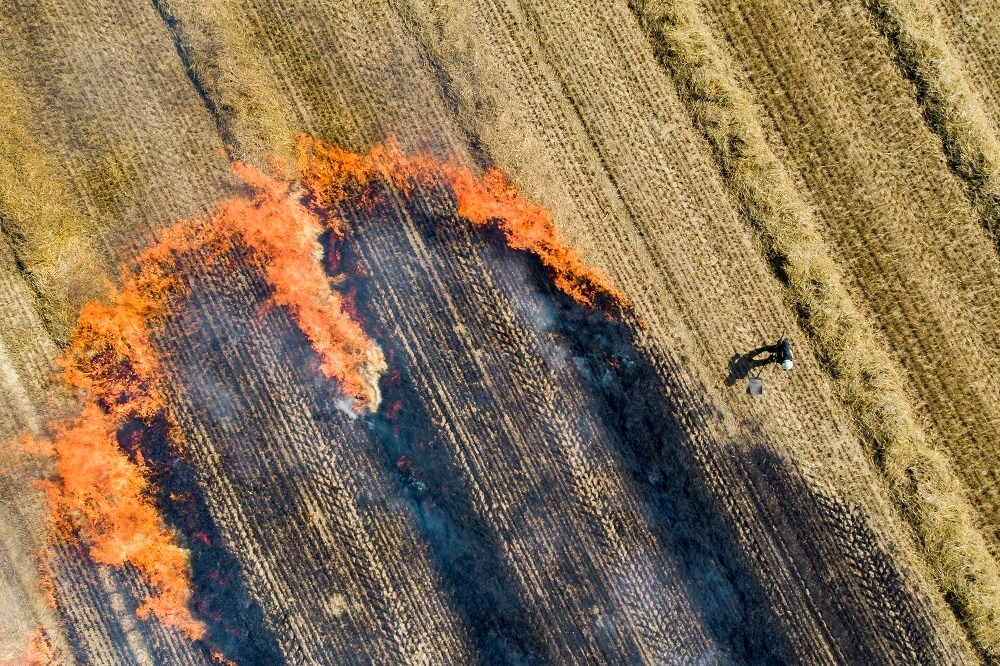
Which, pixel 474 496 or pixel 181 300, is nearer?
pixel 474 496

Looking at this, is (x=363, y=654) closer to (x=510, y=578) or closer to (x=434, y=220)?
(x=510, y=578)

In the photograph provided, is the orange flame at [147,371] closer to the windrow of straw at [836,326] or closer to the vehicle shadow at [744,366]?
the vehicle shadow at [744,366]

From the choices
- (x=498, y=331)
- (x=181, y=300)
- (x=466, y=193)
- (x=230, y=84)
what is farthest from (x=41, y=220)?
(x=498, y=331)

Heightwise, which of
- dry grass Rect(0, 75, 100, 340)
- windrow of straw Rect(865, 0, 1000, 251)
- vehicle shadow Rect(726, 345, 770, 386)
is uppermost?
dry grass Rect(0, 75, 100, 340)

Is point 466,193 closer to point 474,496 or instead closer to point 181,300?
point 474,496

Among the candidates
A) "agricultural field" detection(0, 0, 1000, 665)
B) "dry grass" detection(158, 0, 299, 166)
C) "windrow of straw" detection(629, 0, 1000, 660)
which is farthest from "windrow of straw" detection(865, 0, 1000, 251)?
"dry grass" detection(158, 0, 299, 166)

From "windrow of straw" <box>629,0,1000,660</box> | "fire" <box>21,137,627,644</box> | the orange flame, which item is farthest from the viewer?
the orange flame

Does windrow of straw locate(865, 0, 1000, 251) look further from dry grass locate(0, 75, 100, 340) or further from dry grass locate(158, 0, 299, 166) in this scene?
dry grass locate(0, 75, 100, 340)
